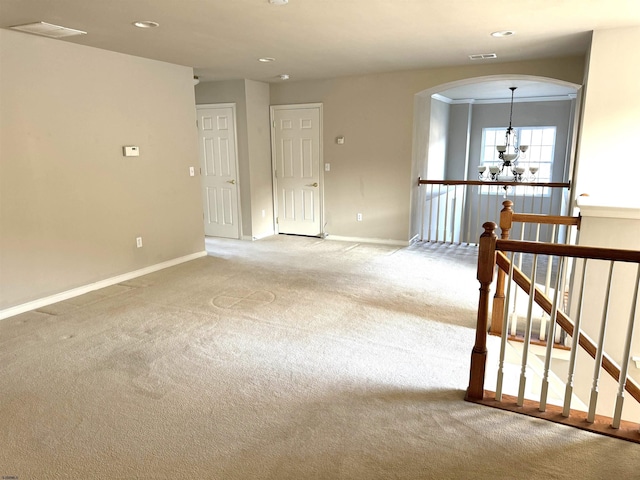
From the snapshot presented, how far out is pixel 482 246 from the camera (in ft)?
7.70

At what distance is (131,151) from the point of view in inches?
195

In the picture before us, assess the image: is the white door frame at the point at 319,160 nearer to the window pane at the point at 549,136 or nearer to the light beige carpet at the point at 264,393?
the light beige carpet at the point at 264,393

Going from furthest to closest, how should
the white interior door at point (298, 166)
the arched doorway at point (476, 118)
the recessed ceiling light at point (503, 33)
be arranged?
1. the arched doorway at point (476, 118)
2. the white interior door at point (298, 166)
3. the recessed ceiling light at point (503, 33)

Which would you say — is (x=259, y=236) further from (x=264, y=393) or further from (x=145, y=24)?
(x=264, y=393)

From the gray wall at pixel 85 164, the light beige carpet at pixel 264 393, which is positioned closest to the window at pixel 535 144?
the light beige carpet at pixel 264 393

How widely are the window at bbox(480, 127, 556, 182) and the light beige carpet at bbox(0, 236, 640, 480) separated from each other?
6520mm

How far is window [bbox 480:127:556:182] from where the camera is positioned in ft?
31.6

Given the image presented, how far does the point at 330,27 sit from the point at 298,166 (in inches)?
138

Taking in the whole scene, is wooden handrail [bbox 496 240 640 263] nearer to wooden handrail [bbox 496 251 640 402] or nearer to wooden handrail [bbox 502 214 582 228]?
wooden handrail [bbox 496 251 640 402]

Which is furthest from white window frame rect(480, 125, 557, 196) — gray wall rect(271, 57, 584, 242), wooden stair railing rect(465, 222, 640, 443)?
wooden stair railing rect(465, 222, 640, 443)

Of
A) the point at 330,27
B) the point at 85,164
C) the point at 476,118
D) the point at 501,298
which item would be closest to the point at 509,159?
the point at 501,298

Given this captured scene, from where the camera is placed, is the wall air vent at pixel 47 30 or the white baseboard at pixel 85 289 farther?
the white baseboard at pixel 85 289

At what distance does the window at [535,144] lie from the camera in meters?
9.63

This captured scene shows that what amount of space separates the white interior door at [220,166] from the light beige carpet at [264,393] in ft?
8.99
